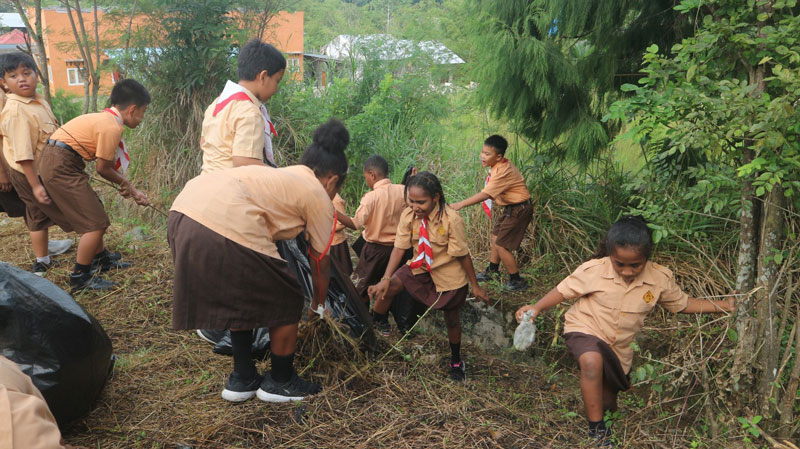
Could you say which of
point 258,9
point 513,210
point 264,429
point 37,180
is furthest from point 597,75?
point 258,9

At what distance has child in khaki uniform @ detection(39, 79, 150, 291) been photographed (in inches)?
167

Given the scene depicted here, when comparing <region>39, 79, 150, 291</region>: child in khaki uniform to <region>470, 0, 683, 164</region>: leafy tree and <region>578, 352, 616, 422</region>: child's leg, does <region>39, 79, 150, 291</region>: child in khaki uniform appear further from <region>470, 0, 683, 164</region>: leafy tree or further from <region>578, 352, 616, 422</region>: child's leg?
<region>578, 352, 616, 422</region>: child's leg

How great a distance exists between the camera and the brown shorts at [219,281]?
2572mm

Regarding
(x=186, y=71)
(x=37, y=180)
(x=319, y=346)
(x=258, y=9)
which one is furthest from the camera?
(x=258, y=9)

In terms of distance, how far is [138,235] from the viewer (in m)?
5.89

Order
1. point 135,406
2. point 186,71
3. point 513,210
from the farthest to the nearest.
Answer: point 186,71 < point 513,210 < point 135,406

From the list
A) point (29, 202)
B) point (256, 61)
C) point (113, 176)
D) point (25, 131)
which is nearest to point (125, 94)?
point (113, 176)

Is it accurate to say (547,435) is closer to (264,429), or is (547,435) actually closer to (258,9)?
(264,429)

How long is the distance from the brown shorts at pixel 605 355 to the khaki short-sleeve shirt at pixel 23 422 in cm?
231

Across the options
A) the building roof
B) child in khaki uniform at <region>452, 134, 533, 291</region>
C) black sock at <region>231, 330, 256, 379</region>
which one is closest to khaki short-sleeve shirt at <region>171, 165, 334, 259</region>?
black sock at <region>231, 330, 256, 379</region>

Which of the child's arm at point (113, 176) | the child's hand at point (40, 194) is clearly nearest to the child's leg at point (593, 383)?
the child's arm at point (113, 176)

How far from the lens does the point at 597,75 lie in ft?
14.9

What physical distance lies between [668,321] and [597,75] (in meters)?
2.00

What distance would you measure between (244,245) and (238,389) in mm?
884
